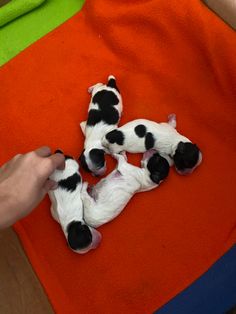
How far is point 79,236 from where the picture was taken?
1427 millimetres

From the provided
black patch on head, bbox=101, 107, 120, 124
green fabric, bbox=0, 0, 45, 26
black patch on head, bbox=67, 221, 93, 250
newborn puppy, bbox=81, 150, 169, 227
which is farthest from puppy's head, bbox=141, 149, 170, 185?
green fabric, bbox=0, 0, 45, 26

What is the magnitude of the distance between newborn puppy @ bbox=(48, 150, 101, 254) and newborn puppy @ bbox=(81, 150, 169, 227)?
→ 0.04 metres

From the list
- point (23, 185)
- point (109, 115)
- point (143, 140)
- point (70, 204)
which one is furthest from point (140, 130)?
point (23, 185)

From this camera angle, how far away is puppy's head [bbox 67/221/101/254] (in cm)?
143

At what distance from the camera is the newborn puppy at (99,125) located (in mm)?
1532

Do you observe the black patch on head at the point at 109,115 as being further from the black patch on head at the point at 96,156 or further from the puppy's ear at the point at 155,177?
the puppy's ear at the point at 155,177

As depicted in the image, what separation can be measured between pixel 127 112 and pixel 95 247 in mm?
620

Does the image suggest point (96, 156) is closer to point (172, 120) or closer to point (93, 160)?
point (93, 160)

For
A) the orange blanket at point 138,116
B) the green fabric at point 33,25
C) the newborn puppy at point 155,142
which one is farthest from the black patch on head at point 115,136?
the green fabric at point 33,25

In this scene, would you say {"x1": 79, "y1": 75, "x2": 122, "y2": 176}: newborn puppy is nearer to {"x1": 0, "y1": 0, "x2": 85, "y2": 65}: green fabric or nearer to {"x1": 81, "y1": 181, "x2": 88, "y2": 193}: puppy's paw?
{"x1": 81, "y1": 181, "x2": 88, "y2": 193}: puppy's paw

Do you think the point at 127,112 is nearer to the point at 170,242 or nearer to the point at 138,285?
the point at 170,242

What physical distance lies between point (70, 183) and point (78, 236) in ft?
0.68

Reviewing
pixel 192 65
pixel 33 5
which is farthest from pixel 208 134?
pixel 33 5

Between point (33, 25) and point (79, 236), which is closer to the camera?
point (79, 236)
